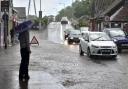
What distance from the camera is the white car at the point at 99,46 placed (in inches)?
1002

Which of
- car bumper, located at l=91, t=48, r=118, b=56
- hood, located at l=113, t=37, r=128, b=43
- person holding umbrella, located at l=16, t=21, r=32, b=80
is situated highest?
person holding umbrella, located at l=16, t=21, r=32, b=80

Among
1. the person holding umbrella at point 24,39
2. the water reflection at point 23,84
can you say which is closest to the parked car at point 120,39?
the person holding umbrella at point 24,39

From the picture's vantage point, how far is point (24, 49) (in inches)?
578

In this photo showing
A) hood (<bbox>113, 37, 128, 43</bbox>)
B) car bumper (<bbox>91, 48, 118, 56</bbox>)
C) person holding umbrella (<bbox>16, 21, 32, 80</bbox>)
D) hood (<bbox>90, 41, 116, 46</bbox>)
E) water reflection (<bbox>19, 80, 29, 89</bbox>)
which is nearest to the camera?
water reflection (<bbox>19, 80, 29, 89</bbox>)

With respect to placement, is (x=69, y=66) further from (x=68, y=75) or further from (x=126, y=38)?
(x=126, y=38)

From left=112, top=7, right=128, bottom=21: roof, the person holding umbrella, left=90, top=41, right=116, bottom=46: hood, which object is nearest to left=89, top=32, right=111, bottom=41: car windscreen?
left=90, top=41, right=116, bottom=46: hood

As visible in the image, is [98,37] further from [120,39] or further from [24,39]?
[24,39]

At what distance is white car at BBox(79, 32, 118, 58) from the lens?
25.5m

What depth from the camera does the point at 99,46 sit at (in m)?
25.5

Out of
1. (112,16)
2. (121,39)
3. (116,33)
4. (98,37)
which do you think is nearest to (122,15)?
(112,16)

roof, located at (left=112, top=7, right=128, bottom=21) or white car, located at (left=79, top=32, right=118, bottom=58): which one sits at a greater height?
roof, located at (left=112, top=7, right=128, bottom=21)

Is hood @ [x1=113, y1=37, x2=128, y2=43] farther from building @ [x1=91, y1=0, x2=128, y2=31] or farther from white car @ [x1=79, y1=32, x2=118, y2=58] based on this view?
building @ [x1=91, y1=0, x2=128, y2=31]

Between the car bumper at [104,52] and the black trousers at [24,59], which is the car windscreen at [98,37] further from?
the black trousers at [24,59]

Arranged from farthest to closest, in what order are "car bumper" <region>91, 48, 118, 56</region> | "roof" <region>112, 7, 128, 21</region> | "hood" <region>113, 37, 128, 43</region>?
"roof" <region>112, 7, 128, 21</region>, "hood" <region>113, 37, 128, 43</region>, "car bumper" <region>91, 48, 118, 56</region>
